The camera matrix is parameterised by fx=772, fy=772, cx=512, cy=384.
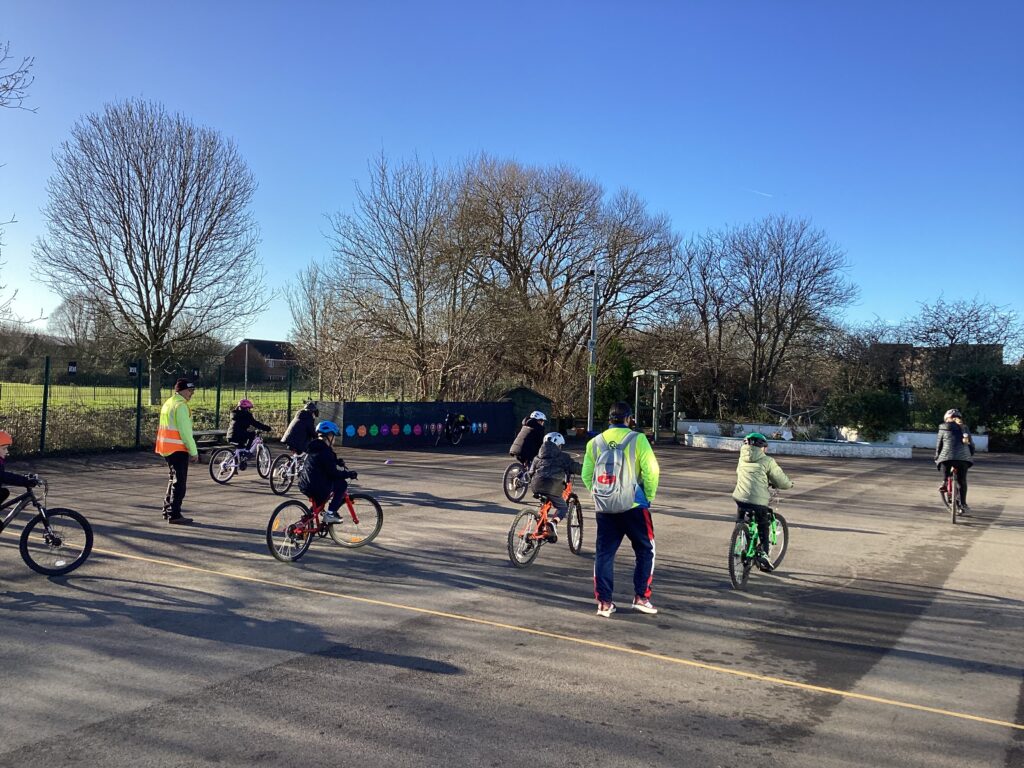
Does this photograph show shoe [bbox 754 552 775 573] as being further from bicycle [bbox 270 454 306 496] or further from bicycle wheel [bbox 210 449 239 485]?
bicycle wheel [bbox 210 449 239 485]

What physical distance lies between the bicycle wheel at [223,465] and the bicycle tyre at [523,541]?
318 inches

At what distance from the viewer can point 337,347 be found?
27.3 metres

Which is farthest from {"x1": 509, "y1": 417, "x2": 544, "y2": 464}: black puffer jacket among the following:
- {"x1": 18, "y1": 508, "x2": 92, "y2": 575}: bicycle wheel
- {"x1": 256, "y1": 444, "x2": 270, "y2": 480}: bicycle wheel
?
{"x1": 256, "y1": 444, "x2": 270, "y2": 480}: bicycle wheel

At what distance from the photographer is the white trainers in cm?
642

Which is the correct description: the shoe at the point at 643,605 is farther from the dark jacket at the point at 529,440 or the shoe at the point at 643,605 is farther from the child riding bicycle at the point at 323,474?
the dark jacket at the point at 529,440

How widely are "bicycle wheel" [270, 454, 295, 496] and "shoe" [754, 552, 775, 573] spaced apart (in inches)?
325

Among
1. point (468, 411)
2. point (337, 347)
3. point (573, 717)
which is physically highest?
point (337, 347)

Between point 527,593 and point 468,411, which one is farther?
point 468,411

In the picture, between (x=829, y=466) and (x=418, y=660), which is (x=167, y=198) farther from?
(x=418, y=660)

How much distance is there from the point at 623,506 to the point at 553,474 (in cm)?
202

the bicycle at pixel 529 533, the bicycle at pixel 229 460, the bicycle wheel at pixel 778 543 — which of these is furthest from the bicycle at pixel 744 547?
the bicycle at pixel 229 460

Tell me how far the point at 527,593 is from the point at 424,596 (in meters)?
0.94

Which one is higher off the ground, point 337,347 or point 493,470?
point 337,347

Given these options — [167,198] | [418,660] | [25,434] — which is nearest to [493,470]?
[25,434]
